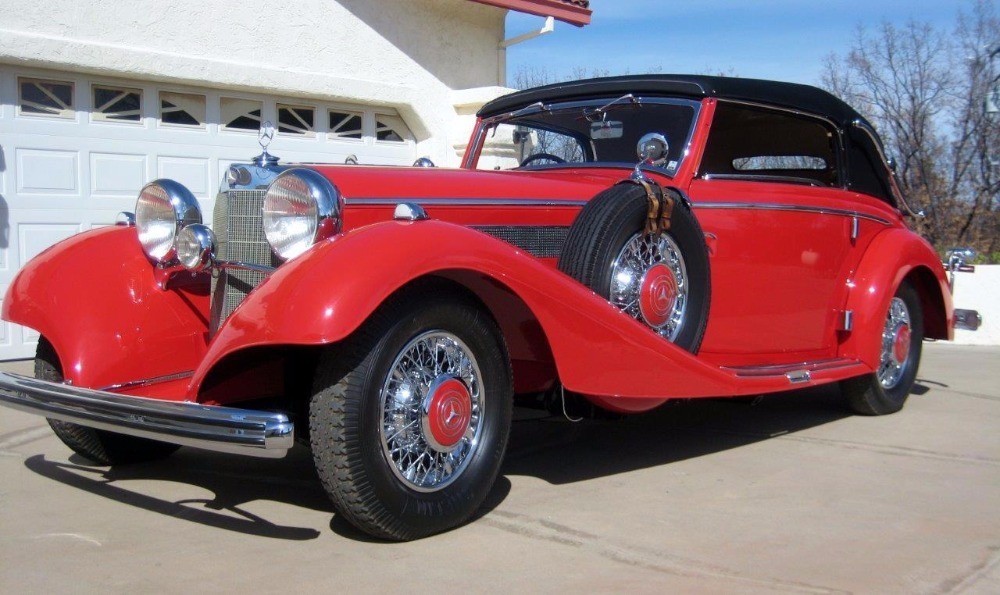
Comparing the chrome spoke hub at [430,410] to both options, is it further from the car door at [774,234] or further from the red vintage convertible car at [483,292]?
the car door at [774,234]

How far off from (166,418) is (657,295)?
2.13m

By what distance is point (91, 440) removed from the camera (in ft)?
14.0

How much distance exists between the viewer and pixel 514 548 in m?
3.28

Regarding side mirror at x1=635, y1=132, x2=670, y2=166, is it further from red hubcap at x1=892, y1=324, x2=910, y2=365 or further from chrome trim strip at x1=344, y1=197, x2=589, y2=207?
red hubcap at x1=892, y1=324, x2=910, y2=365

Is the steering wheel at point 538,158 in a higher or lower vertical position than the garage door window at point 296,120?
lower

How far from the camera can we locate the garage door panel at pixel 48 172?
24.0 ft

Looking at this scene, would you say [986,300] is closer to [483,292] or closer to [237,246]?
[483,292]

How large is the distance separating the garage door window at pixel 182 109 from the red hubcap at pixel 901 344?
549cm

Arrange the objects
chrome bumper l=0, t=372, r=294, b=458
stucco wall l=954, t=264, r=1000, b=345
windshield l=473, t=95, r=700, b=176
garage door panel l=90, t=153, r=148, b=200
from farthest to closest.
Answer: stucco wall l=954, t=264, r=1000, b=345 → garage door panel l=90, t=153, r=148, b=200 → windshield l=473, t=95, r=700, b=176 → chrome bumper l=0, t=372, r=294, b=458

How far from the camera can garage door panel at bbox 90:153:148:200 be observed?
25.1ft

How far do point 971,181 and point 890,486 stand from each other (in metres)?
11.9

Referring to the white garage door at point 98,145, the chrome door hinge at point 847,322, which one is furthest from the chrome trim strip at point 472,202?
the white garage door at point 98,145

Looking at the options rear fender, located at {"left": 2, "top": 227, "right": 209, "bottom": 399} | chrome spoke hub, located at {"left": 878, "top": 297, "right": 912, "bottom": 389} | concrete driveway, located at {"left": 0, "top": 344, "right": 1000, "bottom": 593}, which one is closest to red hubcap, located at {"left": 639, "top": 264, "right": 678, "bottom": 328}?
concrete driveway, located at {"left": 0, "top": 344, "right": 1000, "bottom": 593}

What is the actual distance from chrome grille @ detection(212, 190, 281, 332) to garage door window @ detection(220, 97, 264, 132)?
4.37 meters
